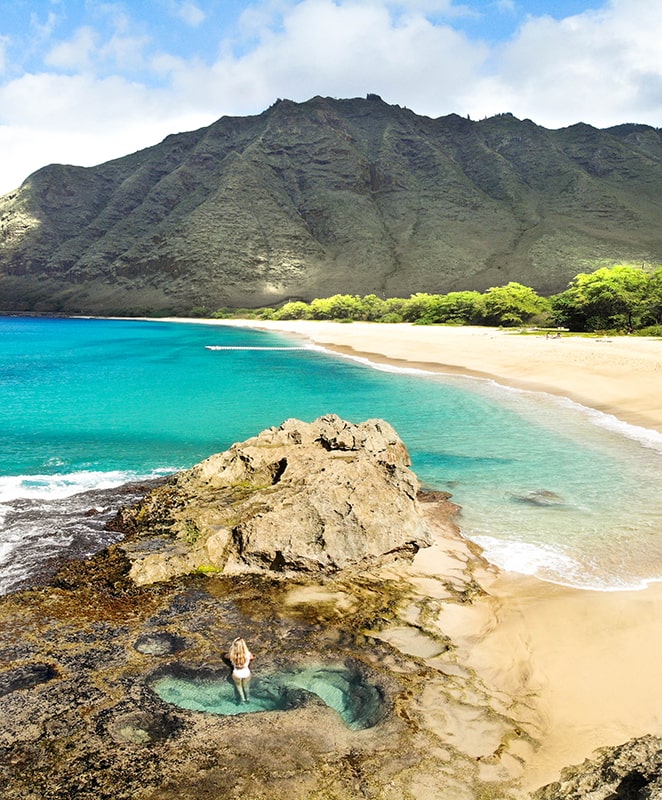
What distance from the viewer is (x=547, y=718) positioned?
668cm

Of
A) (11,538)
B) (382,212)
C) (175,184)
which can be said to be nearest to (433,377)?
(11,538)

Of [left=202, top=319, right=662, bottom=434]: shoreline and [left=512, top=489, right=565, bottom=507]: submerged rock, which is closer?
[left=512, top=489, right=565, bottom=507]: submerged rock

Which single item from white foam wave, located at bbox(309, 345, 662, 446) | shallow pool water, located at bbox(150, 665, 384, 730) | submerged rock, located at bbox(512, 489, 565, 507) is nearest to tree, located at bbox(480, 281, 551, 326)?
white foam wave, located at bbox(309, 345, 662, 446)

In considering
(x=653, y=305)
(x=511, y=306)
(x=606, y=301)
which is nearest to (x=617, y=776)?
(x=606, y=301)

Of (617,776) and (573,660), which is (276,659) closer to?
(573,660)

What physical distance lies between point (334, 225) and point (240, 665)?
167592 millimetres

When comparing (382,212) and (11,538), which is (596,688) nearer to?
(11,538)

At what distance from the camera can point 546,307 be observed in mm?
76750

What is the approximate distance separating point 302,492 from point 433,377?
2741 centimetres

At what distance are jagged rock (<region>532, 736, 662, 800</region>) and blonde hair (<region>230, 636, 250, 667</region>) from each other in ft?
11.9

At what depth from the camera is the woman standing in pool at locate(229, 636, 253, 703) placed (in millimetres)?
7201

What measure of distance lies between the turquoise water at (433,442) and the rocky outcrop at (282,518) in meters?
2.26

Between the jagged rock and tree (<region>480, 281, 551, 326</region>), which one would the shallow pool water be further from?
tree (<region>480, 281, 551, 326</region>)

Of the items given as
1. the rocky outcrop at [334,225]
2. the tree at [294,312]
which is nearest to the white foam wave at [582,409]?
the tree at [294,312]
